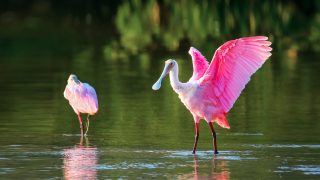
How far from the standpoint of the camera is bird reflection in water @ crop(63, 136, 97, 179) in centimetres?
1127

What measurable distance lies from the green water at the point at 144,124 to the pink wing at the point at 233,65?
66 centimetres

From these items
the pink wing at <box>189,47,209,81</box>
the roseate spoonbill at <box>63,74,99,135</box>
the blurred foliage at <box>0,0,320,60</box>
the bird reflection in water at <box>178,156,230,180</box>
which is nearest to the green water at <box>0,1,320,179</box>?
the bird reflection in water at <box>178,156,230,180</box>

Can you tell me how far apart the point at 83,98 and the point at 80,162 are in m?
3.41

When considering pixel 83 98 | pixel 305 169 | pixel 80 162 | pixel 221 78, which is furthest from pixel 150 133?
pixel 305 169

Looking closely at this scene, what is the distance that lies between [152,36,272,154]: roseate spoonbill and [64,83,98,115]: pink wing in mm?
2161

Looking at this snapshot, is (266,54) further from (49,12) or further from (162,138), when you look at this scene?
(49,12)

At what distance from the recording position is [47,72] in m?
24.0

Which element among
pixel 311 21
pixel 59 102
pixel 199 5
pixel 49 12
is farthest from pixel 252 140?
pixel 49 12

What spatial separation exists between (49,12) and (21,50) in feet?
Answer: 51.6

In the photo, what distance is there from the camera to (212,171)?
37.7 ft

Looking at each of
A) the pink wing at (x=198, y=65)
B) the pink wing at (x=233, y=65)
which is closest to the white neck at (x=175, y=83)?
the pink wing at (x=233, y=65)

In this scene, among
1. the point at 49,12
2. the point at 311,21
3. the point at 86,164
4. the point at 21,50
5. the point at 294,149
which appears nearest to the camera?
the point at 86,164

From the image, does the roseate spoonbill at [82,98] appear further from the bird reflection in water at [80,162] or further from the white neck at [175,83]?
the white neck at [175,83]

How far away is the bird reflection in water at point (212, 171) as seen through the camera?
11062mm
